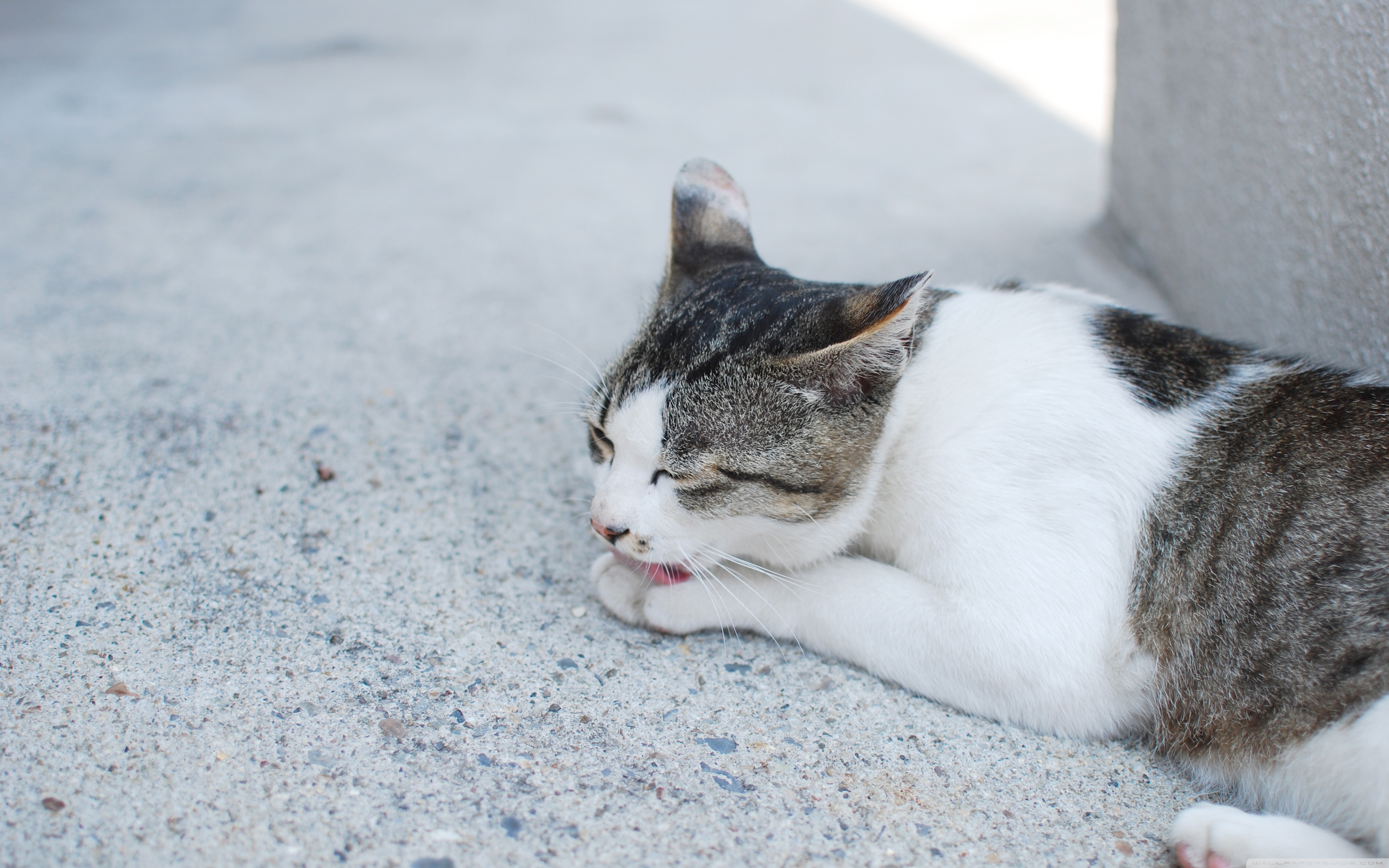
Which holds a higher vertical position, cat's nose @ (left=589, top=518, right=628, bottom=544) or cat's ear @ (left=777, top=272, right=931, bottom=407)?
cat's ear @ (left=777, top=272, right=931, bottom=407)

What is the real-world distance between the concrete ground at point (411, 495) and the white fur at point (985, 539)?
11 centimetres

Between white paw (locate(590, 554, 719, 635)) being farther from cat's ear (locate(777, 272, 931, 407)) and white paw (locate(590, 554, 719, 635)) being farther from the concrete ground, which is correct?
cat's ear (locate(777, 272, 931, 407))

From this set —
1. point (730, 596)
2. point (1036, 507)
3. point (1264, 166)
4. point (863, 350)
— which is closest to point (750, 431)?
point (863, 350)

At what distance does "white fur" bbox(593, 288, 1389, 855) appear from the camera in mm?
1787

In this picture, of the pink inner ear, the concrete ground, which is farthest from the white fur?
the pink inner ear

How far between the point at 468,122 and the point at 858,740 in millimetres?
4306

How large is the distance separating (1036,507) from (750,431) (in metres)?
0.57

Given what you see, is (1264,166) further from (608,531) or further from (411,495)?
(411,495)

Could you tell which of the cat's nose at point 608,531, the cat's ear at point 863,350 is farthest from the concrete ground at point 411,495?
the cat's ear at point 863,350

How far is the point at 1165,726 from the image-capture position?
1803mm

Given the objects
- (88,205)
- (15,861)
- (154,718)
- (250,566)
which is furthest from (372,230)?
(15,861)

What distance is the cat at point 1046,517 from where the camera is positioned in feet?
5.44

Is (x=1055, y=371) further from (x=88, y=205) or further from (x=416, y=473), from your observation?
(x=88, y=205)

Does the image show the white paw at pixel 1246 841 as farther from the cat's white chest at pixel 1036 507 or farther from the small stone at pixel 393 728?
the small stone at pixel 393 728
